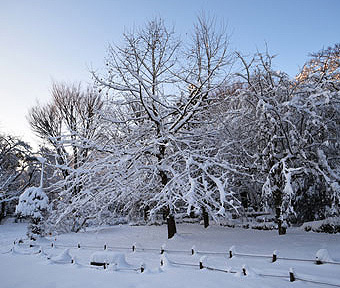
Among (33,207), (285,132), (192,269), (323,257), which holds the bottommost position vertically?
(192,269)

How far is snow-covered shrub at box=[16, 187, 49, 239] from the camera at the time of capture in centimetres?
1324

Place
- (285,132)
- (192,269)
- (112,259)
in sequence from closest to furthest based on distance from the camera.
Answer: (192,269)
(112,259)
(285,132)

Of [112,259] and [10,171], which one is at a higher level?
[10,171]

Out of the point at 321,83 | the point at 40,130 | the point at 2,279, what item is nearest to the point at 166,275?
the point at 2,279

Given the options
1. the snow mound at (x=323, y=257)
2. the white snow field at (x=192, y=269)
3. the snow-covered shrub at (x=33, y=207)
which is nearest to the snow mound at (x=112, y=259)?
the white snow field at (x=192, y=269)

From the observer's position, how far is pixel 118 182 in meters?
9.59

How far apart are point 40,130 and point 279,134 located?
706 inches

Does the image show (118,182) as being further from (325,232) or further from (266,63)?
(325,232)

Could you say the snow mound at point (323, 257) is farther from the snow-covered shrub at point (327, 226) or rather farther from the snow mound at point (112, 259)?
the snow-covered shrub at point (327, 226)

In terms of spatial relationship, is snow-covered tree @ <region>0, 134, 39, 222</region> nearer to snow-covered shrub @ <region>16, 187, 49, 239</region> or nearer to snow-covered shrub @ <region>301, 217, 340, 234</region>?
snow-covered shrub @ <region>16, 187, 49, 239</region>

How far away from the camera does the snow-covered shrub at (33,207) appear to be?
13.2m

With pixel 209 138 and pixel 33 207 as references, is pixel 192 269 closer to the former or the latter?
pixel 209 138

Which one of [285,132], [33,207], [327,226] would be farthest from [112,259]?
[327,226]

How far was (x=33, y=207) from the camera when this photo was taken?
1336cm
